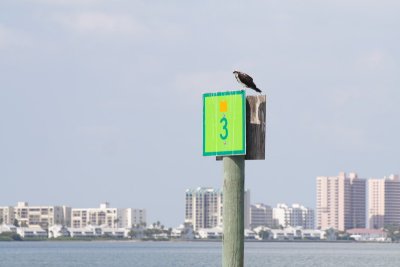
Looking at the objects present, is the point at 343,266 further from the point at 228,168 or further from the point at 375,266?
the point at 228,168

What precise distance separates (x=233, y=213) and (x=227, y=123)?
0.82m

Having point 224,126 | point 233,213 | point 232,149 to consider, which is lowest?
point 233,213

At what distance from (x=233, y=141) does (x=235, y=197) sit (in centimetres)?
51

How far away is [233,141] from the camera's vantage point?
10.4 meters

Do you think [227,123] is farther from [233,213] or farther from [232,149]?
[233,213]

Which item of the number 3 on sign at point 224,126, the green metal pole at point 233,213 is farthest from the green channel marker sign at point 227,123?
the green metal pole at point 233,213

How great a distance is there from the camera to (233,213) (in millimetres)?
10367

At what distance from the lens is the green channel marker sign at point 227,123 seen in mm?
10383

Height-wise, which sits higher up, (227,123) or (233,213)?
(227,123)

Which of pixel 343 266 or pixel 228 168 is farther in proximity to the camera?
pixel 343 266

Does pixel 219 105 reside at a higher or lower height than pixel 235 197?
higher

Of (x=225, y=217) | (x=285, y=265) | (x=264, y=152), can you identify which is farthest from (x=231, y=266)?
(x=285, y=265)

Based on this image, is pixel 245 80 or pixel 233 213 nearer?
pixel 233 213

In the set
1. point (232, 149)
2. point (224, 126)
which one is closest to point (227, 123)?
point (224, 126)
